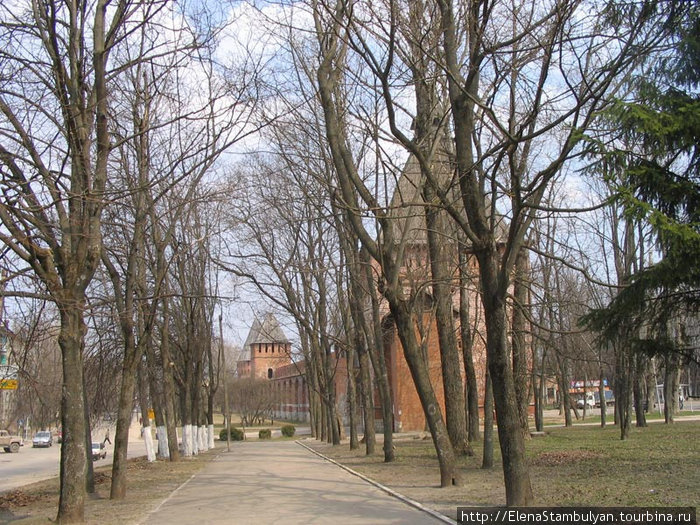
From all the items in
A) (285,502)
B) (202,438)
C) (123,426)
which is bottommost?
(202,438)

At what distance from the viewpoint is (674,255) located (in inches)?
322

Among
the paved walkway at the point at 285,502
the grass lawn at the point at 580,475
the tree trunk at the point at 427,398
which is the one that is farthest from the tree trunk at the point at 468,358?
the tree trunk at the point at 427,398

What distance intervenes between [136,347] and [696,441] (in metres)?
15.9

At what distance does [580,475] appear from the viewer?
13789 millimetres

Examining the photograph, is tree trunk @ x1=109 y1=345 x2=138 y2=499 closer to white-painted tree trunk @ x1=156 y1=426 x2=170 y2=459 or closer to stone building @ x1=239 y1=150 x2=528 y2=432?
stone building @ x1=239 y1=150 x2=528 y2=432

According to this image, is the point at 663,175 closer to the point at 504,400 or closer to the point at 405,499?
the point at 504,400

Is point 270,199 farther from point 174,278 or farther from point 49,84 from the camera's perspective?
point 49,84

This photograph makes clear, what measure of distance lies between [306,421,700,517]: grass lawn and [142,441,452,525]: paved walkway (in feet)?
2.15

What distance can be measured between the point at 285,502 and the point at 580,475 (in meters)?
5.82

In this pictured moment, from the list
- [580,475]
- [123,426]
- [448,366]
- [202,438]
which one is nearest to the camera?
[580,475]

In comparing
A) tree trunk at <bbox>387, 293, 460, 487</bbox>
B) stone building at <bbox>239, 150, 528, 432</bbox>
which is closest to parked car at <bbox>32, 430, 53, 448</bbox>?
stone building at <bbox>239, 150, 528, 432</bbox>

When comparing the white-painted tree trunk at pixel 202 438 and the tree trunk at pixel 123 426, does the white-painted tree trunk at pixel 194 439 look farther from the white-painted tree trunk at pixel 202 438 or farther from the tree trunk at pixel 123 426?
the tree trunk at pixel 123 426

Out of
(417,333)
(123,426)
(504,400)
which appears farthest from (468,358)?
(504,400)

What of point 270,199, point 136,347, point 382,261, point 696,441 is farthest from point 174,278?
point 696,441
